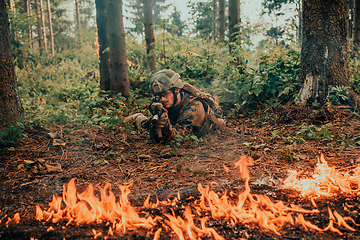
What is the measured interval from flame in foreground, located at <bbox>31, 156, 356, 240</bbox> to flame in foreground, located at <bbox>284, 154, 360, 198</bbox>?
1.33 feet

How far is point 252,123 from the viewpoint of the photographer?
18.0ft

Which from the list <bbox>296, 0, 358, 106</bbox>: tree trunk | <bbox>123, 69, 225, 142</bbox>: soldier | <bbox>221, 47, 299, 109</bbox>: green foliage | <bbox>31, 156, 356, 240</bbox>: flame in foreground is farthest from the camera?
<bbox>221, 47, 299, 109</bbox>: green foliage

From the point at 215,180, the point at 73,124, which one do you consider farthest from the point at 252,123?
the point at 73,124

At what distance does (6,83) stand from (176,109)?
8.95ft

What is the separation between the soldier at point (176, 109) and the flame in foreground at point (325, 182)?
73.4 inches

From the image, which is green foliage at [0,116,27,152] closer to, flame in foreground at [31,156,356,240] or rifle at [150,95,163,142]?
flame in foreground at [31,156,356,240]

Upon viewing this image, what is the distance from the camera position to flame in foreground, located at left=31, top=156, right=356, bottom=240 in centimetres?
204

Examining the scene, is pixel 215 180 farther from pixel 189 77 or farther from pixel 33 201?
pixel 189 77

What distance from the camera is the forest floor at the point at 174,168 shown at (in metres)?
2.11

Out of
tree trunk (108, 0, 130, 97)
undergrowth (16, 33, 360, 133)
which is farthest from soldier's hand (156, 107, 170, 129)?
tree trunk (108, 0, 130, 97)

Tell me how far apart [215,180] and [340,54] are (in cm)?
381

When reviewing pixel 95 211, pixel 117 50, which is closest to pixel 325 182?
pixel 95 211

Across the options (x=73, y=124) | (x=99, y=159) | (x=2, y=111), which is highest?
(x=2, y=111)

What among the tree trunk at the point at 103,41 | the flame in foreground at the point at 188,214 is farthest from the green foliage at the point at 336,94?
the tree trunk at the point at 103,41
